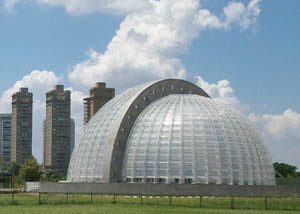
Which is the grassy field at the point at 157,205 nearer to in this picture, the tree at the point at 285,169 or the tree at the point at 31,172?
the tree at the point at 31,172

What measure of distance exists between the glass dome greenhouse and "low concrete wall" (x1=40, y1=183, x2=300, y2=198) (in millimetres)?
3642

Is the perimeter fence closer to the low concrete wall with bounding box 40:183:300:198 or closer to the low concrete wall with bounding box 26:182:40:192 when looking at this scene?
the low concrete wall with bounding box 40:183:300:198

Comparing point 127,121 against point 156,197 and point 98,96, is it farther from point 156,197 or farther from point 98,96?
point 98,96

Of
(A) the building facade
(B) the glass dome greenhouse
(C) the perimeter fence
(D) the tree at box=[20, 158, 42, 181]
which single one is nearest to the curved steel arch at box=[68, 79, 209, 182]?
(B) the glass dome greenhouse

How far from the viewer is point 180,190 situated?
6350 centimetres

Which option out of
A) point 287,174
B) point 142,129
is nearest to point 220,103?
point 142,129

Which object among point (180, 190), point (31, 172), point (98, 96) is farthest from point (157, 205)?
point (98, 96)

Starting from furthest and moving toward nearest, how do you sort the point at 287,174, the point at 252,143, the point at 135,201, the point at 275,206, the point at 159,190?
the point at 287,174
the point at 252,143
the point at 159,190
the point at 135,201
the point at 275,206

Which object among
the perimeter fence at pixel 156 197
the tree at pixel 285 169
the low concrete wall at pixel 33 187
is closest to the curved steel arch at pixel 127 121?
the perimeter fence at pixel 156 197

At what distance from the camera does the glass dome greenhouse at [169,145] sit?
6844 cm

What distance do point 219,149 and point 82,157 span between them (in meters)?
18.9

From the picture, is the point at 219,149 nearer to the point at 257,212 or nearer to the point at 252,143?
the point at 252,143

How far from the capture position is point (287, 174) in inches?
5118

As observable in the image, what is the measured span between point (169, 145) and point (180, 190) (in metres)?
7.49
